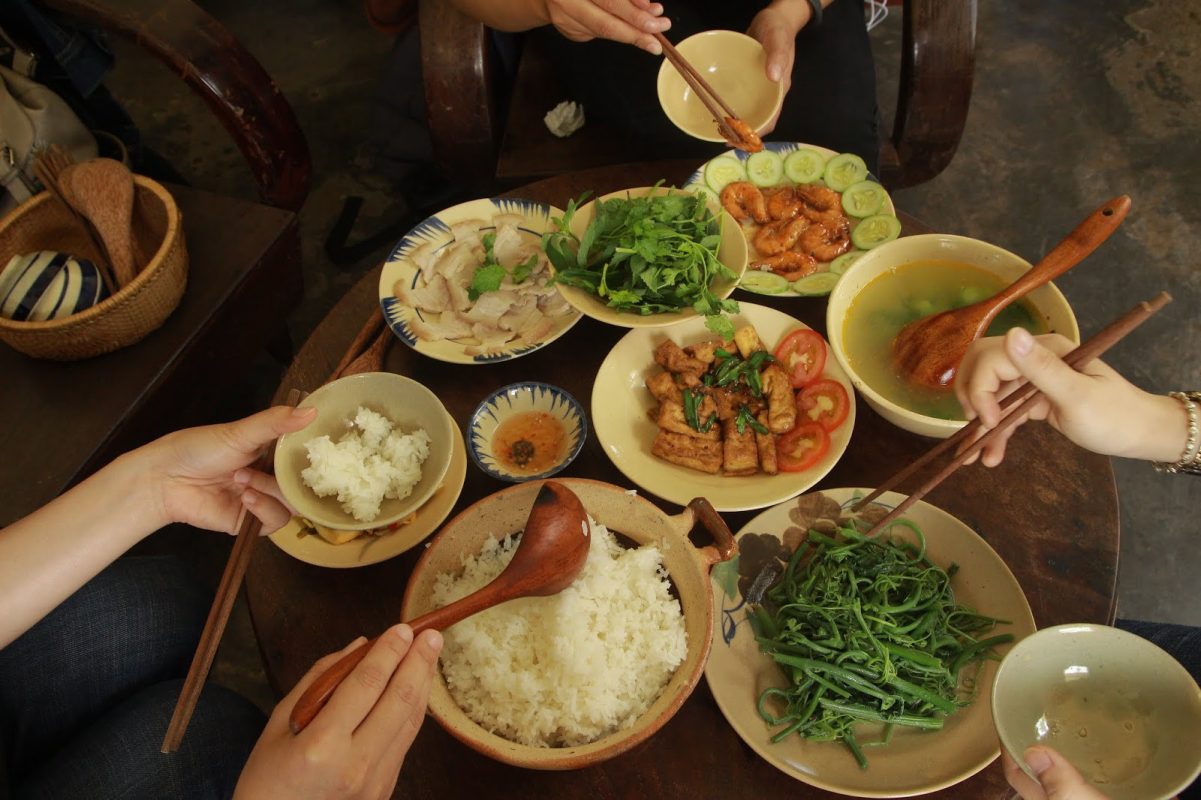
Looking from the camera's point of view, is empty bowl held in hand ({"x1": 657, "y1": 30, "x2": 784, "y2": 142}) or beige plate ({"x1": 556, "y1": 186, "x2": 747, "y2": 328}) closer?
beige plate ({"x1": 556, "y1": 186, "x2": 747, "y2": 328})

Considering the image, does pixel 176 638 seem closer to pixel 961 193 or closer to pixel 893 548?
pixel 893 548

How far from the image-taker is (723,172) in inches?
89.7

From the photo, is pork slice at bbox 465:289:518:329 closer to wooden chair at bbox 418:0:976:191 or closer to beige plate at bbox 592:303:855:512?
beige plate at bbox 592:303:855:512

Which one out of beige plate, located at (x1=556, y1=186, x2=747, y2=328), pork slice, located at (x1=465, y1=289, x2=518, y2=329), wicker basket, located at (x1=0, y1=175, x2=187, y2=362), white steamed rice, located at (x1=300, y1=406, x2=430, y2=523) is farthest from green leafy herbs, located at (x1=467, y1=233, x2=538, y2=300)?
wicker basket, located at (x1=0, y1=175, x2=187, y2=362)

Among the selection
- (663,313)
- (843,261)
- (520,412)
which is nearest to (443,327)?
(520,412)

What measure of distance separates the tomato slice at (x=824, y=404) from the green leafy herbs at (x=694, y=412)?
0.20m

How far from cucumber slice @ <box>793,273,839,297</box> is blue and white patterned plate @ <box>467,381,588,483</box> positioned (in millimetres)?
626

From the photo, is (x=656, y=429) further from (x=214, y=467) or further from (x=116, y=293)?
(x=116, y=293)

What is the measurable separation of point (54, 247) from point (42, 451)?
662 millimetres

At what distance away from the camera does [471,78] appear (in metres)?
2.52

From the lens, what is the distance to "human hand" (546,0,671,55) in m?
2.13

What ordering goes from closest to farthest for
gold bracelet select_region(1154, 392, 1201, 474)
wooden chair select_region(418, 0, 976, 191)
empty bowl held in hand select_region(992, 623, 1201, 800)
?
empty bowl held in hand select_region(992, 623, 1201, 800) → gold bracelet select_region(1154, 392, 1201, 474) → wooden chair select_region(418, 0, 976, 191)

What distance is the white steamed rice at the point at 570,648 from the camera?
4.64 ft

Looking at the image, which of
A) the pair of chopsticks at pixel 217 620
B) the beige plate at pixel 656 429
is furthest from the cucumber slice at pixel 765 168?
the pair of chopsticks at pixel 217 620
